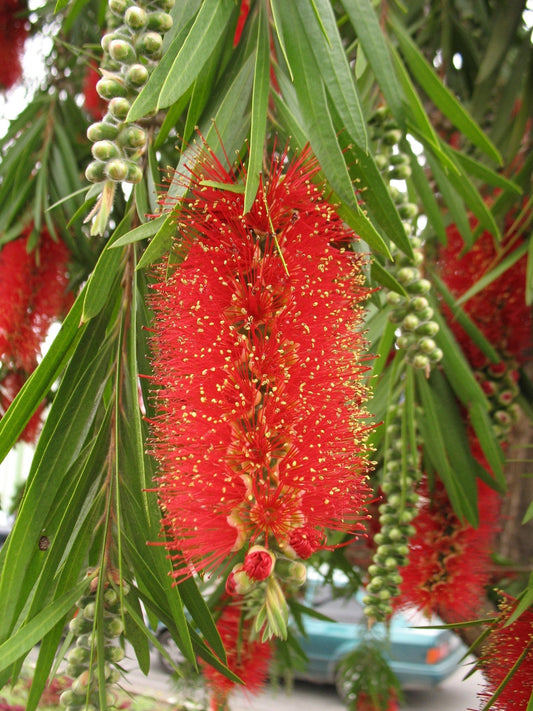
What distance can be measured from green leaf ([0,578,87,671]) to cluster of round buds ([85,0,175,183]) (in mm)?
424

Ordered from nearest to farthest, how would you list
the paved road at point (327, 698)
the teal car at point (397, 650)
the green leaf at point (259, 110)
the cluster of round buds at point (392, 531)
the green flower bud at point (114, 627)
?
the green leaf at point (259, 110) < the green flower bud at point (114, 627) < the cluster of round buds at point (392, 531) < the teal car at point (397, 650) < the paved road at point (327, 698)

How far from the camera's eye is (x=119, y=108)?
65cm

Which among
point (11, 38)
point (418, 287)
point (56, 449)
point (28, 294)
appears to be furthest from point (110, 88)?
point (11, 38)

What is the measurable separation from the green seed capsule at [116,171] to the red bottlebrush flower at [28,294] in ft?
2.52

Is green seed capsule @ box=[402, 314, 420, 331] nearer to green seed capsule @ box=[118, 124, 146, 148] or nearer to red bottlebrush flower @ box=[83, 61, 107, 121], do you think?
green seed capsule @ box=[118, 124, 146, 148]

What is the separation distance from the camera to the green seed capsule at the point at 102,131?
2.09ft

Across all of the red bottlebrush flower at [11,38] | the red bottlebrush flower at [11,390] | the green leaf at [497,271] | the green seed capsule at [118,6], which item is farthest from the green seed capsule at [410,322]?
the red bottlebrush flower at [11,38]

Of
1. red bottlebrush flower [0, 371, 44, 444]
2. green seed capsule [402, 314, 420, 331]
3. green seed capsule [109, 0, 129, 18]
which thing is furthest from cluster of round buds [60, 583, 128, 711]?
red bottlebrush flower [0, 371, 44, 444]

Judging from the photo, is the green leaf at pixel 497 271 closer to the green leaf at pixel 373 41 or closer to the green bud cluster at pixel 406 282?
the green bud cluster at pixel 406 282

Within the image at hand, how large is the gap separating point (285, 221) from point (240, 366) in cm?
16

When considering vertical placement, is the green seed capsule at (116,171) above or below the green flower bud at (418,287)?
below

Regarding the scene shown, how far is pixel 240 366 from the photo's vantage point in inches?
25.1

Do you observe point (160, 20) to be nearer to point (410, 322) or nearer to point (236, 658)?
point (410, 322)

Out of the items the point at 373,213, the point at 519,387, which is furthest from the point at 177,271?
the point at 519,387
